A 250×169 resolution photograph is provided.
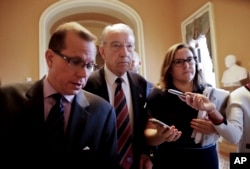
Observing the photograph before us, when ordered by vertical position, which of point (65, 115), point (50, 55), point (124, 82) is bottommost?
point (65, 115)

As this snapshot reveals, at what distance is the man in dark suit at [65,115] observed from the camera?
115 centimetres

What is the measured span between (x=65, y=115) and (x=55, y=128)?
0.28ft

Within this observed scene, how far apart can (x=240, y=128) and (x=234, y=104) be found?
135 mm

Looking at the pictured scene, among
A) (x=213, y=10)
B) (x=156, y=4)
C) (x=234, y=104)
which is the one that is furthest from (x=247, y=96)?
(x=156, y=4)

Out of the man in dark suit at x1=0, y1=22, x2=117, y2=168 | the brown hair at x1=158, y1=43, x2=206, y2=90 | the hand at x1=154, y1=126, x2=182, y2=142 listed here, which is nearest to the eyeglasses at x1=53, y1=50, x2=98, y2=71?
the man in dark suit at x1=0, y1=22, x2=117, y2=168

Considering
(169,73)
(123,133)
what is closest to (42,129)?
(123,133)

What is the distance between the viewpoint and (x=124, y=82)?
5.53 ft

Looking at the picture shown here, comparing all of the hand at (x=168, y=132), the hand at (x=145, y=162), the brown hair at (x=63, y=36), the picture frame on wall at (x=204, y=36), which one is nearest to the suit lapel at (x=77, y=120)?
the brown hair at (x=63, y=36)

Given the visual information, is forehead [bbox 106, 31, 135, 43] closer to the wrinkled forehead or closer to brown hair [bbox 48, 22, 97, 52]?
the wrinkled forehead

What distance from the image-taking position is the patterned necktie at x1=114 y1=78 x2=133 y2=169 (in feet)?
5.17

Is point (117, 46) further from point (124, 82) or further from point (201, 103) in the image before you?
point (201, 103)

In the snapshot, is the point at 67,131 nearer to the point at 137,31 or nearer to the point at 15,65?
the point at 15,65

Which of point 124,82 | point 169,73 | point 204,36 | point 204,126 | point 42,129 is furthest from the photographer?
point 204,36

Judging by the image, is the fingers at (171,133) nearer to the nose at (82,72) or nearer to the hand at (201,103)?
Result: the hand at (201,103)
